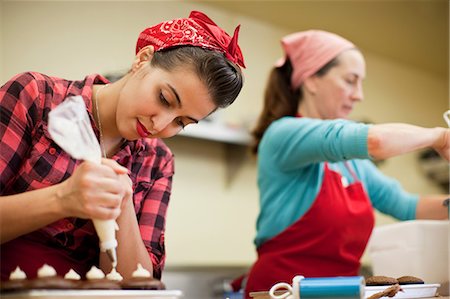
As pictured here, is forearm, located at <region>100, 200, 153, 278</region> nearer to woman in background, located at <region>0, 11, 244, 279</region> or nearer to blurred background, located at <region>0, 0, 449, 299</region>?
woman in background, located at <region>0, 11, 244, 279</region>

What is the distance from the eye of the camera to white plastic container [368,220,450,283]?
60.3 inches

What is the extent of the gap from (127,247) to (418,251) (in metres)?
0.81

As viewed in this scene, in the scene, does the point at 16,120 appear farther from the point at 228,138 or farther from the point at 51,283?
the point at 228,138

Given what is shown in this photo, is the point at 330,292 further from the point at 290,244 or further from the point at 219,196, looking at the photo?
the point at 219,196

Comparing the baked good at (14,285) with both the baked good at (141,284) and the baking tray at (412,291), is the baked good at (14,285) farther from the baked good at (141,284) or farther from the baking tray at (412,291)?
the baking tray at (412,291)

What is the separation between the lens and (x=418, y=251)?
1560 millimetres

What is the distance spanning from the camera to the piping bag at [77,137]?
895 millimetres

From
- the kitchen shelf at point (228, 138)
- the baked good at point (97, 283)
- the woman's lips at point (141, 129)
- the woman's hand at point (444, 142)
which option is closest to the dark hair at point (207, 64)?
the woman's lips at point (141, 129)

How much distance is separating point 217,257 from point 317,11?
4.55ft

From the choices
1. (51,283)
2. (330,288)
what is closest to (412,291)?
(330,288)

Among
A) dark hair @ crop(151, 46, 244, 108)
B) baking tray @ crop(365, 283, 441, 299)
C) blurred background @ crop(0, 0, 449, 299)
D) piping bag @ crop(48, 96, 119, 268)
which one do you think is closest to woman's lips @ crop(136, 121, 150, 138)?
dark hair @ crop(151, 46, 244, 108)

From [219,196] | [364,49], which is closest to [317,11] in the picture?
[364,49]

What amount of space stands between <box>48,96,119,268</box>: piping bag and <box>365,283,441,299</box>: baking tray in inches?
18.1

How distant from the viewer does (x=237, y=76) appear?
1.21 metres
